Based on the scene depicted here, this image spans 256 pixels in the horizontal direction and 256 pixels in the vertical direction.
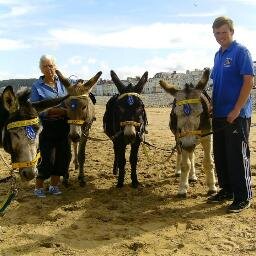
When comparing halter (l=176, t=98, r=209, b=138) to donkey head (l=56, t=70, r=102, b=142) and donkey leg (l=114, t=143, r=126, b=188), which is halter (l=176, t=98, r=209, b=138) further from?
donkey head (l=56, t=70, r=102, b=142)

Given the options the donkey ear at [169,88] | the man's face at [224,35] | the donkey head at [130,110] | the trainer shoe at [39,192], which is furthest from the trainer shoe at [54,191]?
the man's face at [224,35]

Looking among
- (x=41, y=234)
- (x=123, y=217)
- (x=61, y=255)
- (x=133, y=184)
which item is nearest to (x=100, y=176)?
(x=133, y=184)

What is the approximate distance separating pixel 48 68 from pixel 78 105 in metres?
0.86

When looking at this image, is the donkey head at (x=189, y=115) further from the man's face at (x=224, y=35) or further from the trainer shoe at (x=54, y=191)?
the trainer shoe at (x=54, y=191)

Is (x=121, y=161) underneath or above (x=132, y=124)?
underneath

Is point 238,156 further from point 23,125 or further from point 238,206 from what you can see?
point 23,125

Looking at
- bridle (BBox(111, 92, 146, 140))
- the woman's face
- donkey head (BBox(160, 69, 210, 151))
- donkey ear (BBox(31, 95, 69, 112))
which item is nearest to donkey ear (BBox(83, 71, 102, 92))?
bridle (BBox(111, 92, 146, 140))

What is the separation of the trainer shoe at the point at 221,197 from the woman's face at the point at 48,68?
3.59 m

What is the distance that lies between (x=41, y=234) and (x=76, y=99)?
2.72 metres

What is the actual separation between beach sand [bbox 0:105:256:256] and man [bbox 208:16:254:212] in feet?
1.69

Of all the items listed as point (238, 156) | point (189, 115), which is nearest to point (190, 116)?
point (189, 115)

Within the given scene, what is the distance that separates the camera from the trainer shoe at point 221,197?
7.61 meters

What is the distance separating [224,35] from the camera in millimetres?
6820

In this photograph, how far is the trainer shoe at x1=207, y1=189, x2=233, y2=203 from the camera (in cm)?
761
